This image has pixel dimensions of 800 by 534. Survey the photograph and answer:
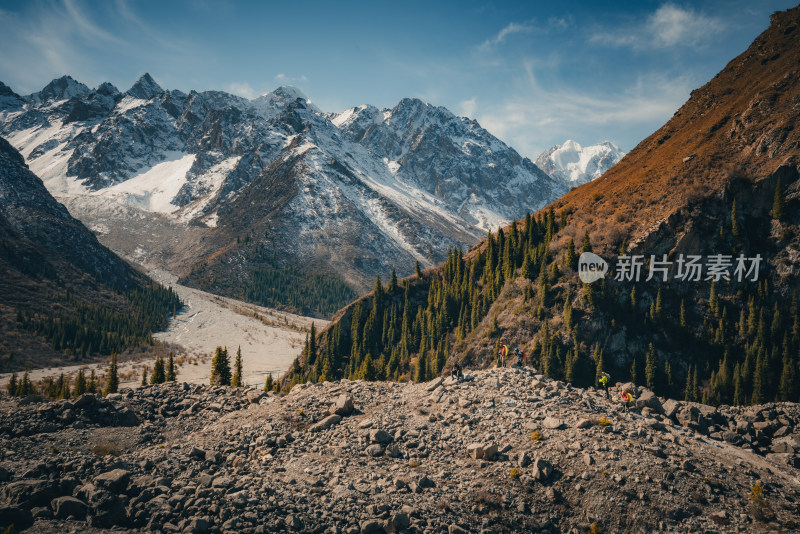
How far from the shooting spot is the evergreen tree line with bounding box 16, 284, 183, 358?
15238 centimetres

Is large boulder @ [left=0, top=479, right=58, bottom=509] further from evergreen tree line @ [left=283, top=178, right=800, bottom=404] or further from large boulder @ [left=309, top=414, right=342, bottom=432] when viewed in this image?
evergreen tree line @ [left=283, top=178, right=800, bottom=404]

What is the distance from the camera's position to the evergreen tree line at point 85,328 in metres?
152

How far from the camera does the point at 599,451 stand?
28.1 m

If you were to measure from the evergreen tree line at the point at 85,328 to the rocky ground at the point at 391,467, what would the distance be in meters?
144

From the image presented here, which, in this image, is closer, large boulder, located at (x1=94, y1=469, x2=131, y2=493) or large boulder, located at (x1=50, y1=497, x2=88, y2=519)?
large boulder, located at (x1=50, y1=497, x2=88, y2=519)

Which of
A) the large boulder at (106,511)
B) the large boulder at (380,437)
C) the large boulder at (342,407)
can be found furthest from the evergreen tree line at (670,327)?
the large boulder at (106,511)

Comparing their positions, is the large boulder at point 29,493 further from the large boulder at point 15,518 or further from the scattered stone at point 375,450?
the scattered stone at point 375,450

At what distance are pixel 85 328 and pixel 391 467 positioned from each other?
17866cm

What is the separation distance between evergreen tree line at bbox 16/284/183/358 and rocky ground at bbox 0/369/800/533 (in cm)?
14418

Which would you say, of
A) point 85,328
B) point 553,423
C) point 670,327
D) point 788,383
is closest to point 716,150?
point 670,327

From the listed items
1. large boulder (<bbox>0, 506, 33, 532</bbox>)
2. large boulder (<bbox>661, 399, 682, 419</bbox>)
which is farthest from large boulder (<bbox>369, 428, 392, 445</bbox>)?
large boulder (<bbox>661, 399, 682, 419</bbox>)

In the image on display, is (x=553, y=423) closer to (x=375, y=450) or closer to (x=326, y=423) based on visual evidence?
(x=375, y=450)

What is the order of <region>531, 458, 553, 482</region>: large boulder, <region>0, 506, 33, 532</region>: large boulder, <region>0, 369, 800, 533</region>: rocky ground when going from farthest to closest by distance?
<region>531, 458, 553, 482</region>: large boulder
<region>0, 369, 800, 533</region>: rocky ground
<region>0, 506, 33, 532</region>: large boulder

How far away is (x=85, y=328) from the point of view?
16300 centimetres
